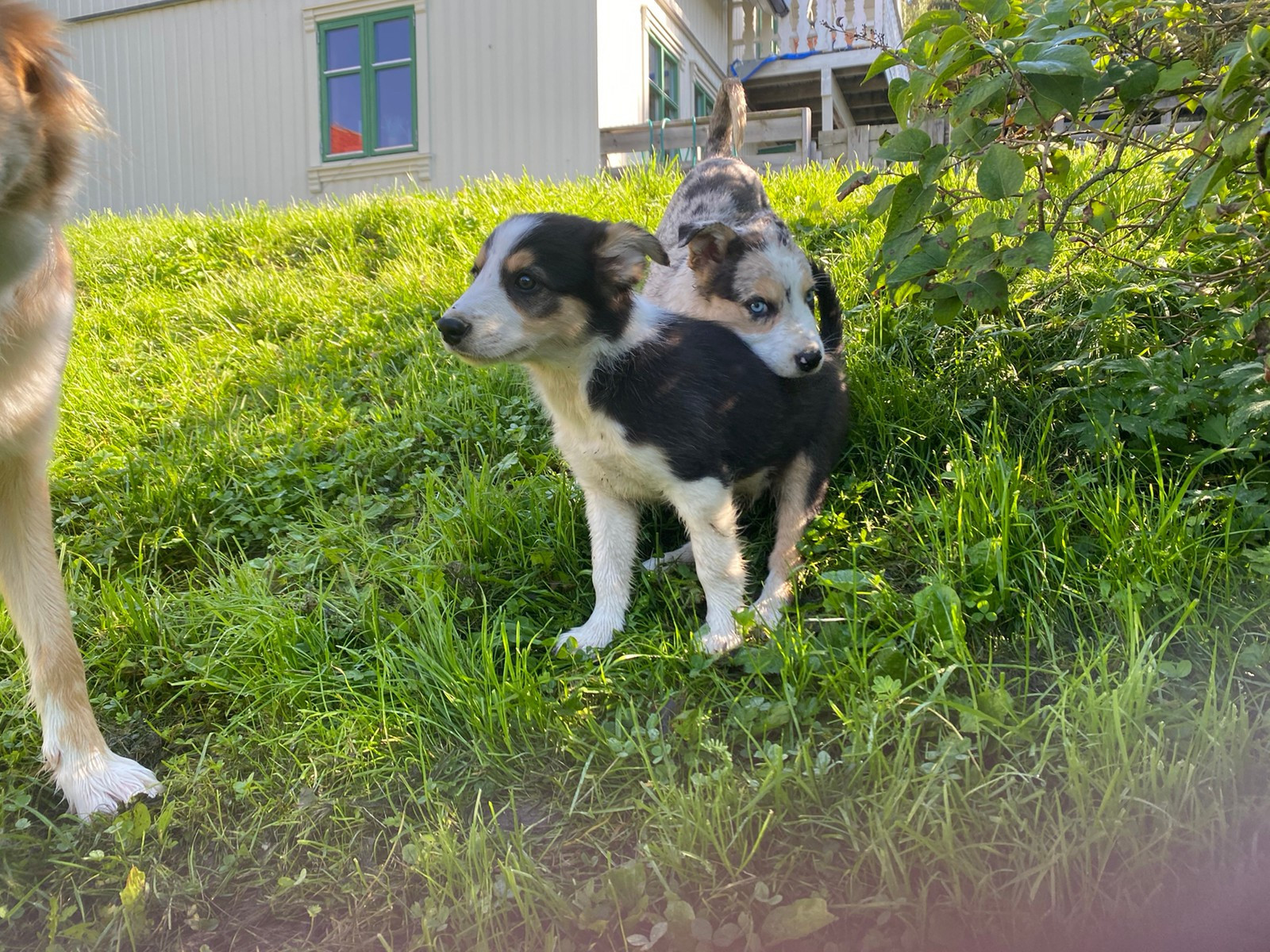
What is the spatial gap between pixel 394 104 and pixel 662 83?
3523 millimetres

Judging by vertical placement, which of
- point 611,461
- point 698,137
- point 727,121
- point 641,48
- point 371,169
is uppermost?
point 641,48

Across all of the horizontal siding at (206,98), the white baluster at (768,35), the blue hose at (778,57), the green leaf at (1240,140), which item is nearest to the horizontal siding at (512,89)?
the horizontal siding at (206,98)

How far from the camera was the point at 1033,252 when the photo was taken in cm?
263

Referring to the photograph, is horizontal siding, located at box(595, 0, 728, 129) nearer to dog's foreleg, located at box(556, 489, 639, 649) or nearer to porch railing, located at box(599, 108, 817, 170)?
porch railing, located at box(599, 108, 817, 170)

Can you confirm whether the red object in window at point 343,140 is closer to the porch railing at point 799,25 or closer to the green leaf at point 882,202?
the porch railing at point 799,25

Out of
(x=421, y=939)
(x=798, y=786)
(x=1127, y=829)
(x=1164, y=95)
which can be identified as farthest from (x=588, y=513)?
(x=1164, y=95)

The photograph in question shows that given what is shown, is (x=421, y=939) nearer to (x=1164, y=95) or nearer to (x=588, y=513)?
(x=588, y=513)

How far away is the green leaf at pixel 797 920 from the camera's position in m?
1.74

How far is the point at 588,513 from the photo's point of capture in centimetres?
297

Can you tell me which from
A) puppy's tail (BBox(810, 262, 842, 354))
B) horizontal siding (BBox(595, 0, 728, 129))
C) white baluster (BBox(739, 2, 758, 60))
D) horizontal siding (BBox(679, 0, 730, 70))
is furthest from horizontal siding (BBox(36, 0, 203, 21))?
puppy's tail (BBox(810, 262, 842, 354))

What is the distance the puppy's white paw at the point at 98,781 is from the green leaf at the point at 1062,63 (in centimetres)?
282

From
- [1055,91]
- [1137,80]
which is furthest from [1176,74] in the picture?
[1055,91]

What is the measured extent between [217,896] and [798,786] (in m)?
1.33

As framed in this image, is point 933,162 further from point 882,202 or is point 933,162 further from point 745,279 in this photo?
point 745,279
